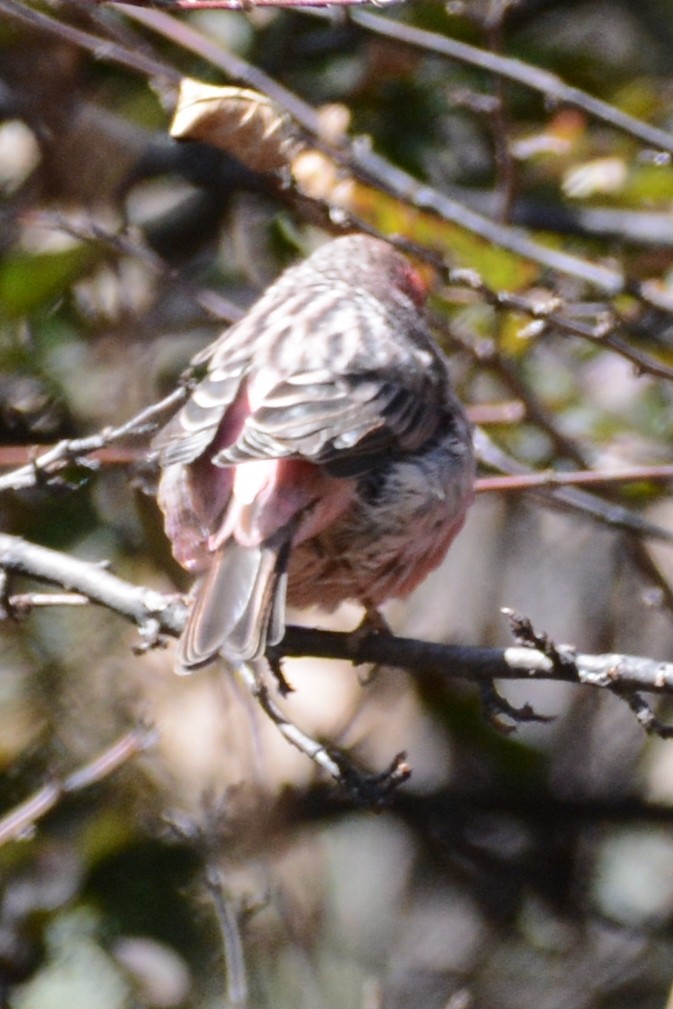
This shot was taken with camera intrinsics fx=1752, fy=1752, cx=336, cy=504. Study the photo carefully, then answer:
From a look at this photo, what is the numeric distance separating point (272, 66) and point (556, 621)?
106 inches

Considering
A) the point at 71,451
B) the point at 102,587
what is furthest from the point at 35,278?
the point at 71,451

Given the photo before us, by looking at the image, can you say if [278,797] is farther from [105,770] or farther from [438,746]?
[105,770]

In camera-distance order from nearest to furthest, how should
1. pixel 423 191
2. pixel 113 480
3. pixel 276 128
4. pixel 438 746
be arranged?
pixel 276 128
pixel 423 191
pixel 113 480
pixel 438 746

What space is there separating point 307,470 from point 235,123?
0.93 metres

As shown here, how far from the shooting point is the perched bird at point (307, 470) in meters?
4.39

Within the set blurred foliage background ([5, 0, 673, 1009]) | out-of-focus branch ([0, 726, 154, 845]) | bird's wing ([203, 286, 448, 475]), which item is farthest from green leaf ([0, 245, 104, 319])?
out-of-focus branch ([0, 726, 154, 845])

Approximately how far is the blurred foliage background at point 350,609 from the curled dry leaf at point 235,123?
58 centimetres

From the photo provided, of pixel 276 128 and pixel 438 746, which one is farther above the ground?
pixel 276 128

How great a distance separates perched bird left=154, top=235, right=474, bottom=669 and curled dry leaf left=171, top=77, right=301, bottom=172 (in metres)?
0.59

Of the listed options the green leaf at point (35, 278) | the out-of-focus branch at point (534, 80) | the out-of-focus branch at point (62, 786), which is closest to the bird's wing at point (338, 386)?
the out-of-focus branch at point (534, 80)

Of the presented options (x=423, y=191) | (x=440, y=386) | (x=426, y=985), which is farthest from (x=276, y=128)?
(x=426, y=985)

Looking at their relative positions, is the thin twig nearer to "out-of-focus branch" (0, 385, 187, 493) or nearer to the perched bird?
the perched bird

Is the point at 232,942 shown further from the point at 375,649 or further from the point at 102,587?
the point at 102,587

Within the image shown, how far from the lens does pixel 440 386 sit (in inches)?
213
